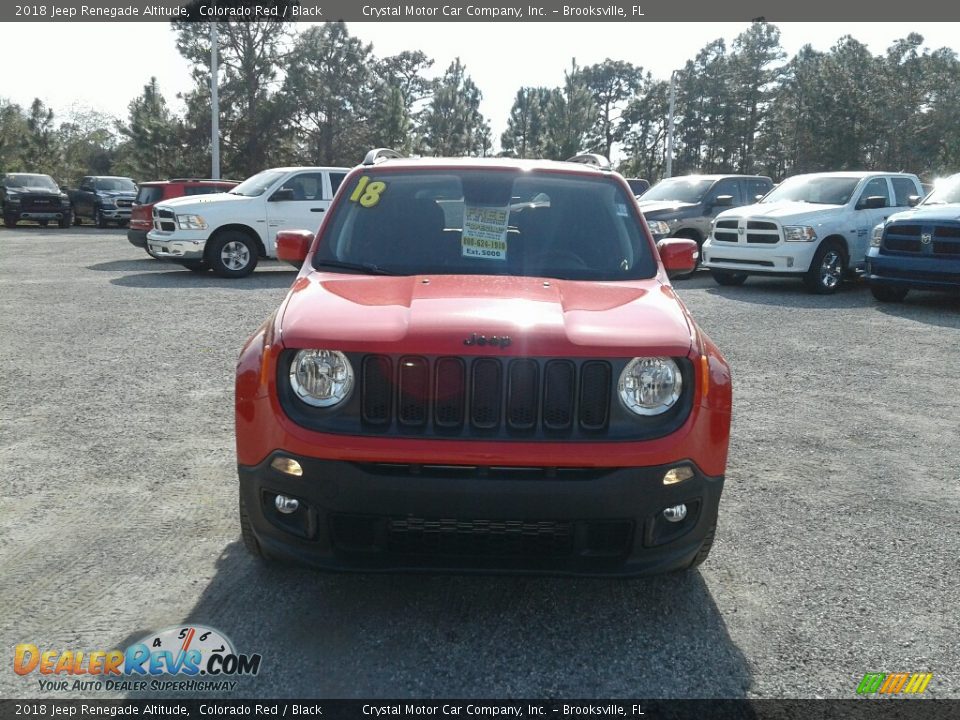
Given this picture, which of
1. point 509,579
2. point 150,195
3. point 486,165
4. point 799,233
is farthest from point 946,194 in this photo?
point 150,195

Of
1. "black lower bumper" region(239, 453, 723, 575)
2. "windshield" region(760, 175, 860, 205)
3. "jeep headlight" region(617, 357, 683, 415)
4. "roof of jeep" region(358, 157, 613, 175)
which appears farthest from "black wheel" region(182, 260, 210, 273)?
"jeep headlight" region(617, 357, 683, 415)

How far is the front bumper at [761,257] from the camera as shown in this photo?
1342 cm

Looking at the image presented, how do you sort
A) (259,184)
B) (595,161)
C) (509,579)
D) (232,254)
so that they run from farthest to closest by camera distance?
(259,184)
(232,254)
(595,161)
(509,579)

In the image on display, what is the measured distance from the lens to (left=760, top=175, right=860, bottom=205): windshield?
14227 millimetres

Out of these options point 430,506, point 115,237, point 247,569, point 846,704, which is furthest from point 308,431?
point 115,237

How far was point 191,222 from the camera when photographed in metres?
14.6

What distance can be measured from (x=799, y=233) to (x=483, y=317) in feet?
37.5

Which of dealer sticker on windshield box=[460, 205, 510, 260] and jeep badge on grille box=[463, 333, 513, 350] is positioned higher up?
dealer sticker on windshield box=[460, 205, 510, 260]

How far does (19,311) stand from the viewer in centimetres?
1078

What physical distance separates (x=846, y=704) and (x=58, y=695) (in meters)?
2.41

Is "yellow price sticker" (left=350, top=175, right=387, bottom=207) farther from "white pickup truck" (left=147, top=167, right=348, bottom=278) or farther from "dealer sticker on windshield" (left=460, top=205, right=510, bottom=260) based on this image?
"white pickup truck" (left=147, top=167, right=348, bottom=278)

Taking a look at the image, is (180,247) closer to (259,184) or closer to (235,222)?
(235,222)

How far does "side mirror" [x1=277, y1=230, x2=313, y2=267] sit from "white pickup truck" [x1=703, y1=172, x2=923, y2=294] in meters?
10.3

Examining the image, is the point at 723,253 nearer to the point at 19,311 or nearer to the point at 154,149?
the point at 19,311
